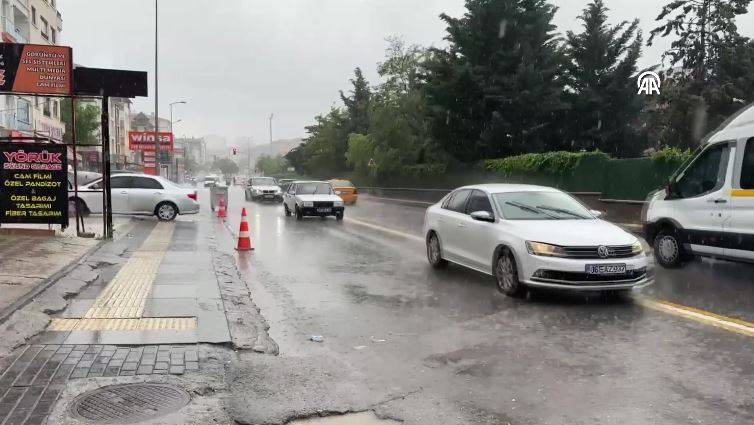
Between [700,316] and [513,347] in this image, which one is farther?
[700,316]

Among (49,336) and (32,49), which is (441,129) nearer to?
(32,49)

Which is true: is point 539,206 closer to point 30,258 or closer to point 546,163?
point 30,258

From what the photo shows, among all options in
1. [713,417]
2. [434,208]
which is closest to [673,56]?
[434,208]

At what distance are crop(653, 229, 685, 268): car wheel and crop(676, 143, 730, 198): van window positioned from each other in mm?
714

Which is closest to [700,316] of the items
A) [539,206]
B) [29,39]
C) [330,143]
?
[539,206]

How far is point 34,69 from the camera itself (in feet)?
40.4

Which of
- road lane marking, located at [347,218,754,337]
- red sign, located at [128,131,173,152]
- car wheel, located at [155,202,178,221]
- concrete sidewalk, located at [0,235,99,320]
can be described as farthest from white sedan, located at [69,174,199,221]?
red sign, located at [128,131,173,152]

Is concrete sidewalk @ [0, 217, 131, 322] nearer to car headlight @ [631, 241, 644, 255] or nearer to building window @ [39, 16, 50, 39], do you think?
car headlight @ [631, 241, 644, 255]

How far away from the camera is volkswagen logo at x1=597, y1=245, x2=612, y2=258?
23.6ft

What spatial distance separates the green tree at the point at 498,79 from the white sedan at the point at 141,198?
1635 centimetres

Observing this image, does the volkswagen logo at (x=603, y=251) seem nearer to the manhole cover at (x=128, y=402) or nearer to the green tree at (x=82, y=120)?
the manhole cover at (x=128, y=402)

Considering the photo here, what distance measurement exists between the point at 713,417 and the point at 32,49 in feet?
42.5
